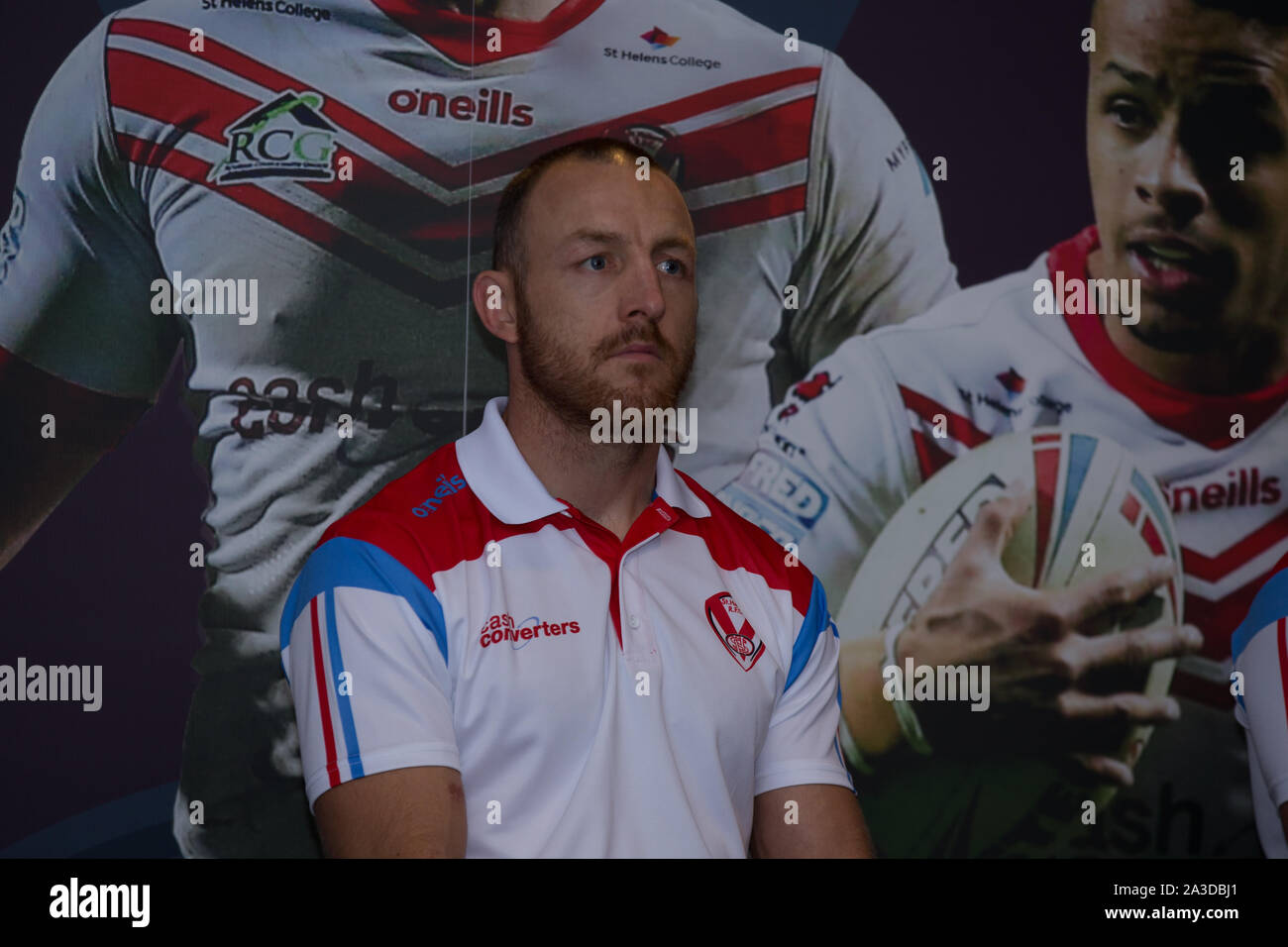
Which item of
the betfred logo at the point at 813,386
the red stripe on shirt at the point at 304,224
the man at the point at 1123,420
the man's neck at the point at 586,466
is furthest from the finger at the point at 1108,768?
the red stripe on shirt at the point at 304,224

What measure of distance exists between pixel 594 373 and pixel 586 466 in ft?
0.39

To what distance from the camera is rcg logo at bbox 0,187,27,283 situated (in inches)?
86.1

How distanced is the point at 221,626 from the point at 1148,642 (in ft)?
5.64

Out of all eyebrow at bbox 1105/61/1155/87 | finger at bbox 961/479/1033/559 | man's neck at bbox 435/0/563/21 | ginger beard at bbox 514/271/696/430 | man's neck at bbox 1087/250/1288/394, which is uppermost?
man's neck at bbox 435/0/563/21

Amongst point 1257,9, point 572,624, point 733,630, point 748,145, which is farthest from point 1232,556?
point 572,624

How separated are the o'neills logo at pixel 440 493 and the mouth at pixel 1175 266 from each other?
1555 mm

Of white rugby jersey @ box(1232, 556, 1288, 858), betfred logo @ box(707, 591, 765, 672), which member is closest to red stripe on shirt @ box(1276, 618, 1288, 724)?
white rugby jersey @ box(1232, 556, 1288, 858)

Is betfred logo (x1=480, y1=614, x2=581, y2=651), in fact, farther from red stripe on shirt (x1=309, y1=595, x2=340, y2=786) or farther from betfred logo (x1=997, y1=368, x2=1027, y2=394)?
betfred logo (x1=997, y1=368, x2=1027, y2=394)

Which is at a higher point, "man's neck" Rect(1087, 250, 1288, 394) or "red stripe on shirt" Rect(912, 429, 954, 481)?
"man's neck" Rect(1087, 250, 1288, 394)

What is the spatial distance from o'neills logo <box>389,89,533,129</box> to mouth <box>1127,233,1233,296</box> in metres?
1.22

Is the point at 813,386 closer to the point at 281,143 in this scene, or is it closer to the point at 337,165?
the point at 337,165

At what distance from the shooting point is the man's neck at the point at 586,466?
168 cm

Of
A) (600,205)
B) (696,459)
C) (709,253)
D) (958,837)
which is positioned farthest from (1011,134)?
(958,837)

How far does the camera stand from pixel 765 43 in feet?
8.05
